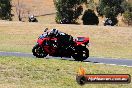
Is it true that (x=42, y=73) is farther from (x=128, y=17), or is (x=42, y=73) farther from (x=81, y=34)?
(x=128, y=17)

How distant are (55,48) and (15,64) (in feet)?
20.9

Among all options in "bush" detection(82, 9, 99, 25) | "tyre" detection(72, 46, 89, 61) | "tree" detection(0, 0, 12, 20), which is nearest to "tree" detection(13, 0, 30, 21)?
"tree" detection(0, 0, 12, 20)

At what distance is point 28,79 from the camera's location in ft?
60.5

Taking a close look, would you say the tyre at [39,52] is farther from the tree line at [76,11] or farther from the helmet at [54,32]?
the tree line at [76,11]

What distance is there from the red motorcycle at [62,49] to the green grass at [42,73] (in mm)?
3768

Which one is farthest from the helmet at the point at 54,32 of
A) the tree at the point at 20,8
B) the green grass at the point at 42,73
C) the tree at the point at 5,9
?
the tree at the point at 20,8

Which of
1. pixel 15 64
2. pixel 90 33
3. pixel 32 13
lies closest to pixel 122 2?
pixel 32 13

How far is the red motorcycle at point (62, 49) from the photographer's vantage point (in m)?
27.3

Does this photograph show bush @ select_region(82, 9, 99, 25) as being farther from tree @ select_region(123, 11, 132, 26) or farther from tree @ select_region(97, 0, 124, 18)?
tree @ select_region(123, 11, 132, 26)

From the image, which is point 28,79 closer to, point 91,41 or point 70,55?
point 70,55

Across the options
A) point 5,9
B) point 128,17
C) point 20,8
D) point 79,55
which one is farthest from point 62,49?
point 20,8

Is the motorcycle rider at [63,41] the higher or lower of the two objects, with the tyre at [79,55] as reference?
higher

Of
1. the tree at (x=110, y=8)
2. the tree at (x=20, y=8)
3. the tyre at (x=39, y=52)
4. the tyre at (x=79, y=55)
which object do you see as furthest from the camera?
the tree at (x=20, y=8)

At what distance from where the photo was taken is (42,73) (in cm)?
1989
